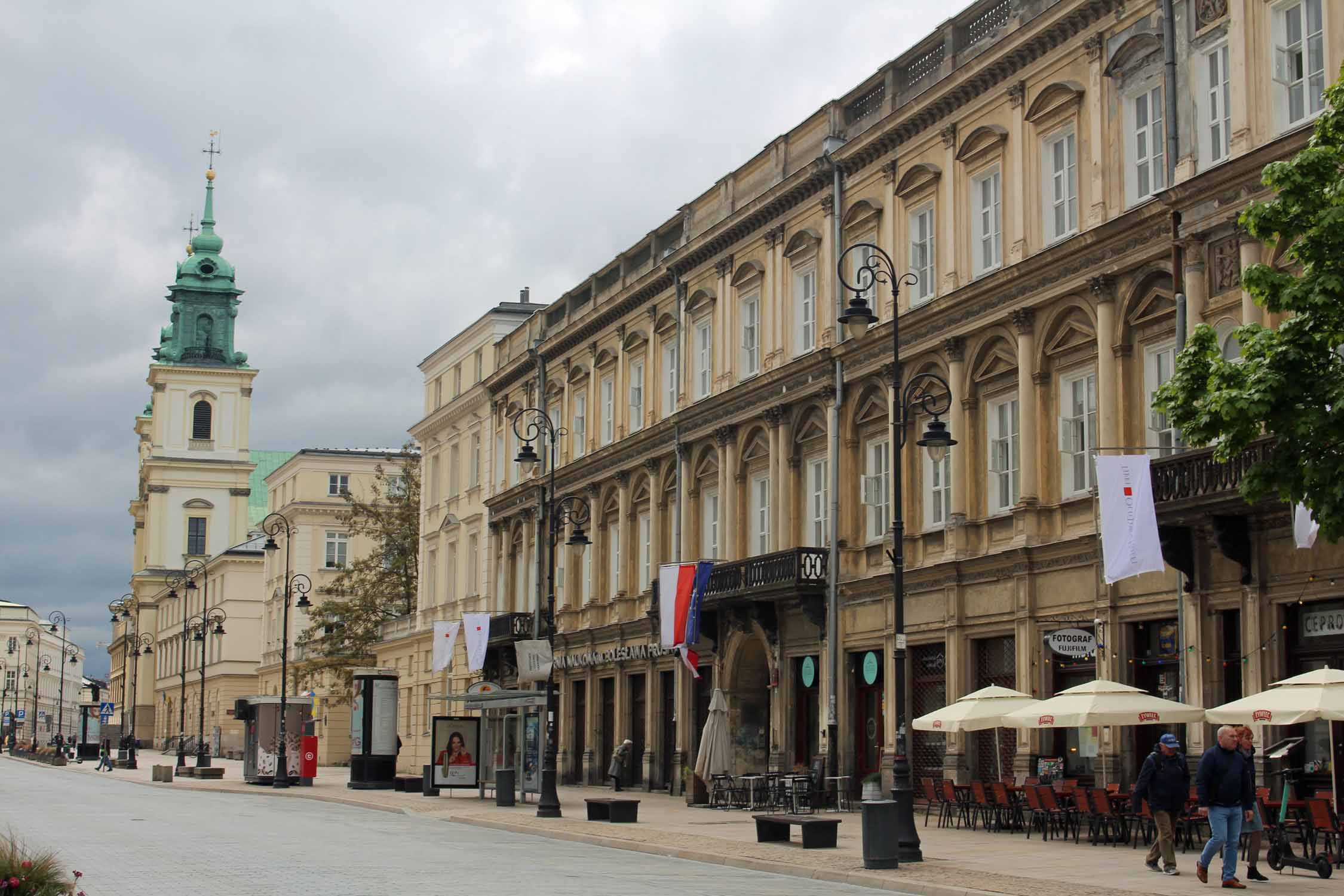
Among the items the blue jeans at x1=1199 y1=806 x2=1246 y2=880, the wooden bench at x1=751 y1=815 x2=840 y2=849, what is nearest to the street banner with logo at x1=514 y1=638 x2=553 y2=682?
the wooden bench at x1=751 y1=815 x2=840 y2=849

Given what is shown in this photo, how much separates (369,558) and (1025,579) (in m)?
54.4

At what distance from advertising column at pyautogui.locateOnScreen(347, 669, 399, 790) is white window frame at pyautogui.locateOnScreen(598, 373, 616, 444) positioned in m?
9.51

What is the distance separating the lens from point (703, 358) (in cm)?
4659

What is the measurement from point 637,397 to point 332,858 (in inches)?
1125

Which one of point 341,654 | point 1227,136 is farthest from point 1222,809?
point 341,654

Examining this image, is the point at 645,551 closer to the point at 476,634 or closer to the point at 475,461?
the point at 476,634

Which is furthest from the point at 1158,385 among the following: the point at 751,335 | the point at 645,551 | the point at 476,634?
the point at 476,634

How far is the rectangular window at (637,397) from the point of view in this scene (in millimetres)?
50688

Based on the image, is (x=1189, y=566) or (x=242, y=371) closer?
(x=1189, y=566)

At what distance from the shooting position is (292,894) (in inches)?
709

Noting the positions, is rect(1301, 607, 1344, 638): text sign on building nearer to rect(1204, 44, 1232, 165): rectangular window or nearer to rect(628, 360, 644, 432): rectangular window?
rect(1204, 44, 1232, 165): rectangular window

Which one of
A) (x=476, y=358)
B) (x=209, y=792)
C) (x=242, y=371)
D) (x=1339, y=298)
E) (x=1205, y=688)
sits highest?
(x=242, y=371)

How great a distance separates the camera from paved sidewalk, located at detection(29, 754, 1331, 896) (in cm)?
1980

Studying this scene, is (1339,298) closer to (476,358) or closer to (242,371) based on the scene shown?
(476,358)
